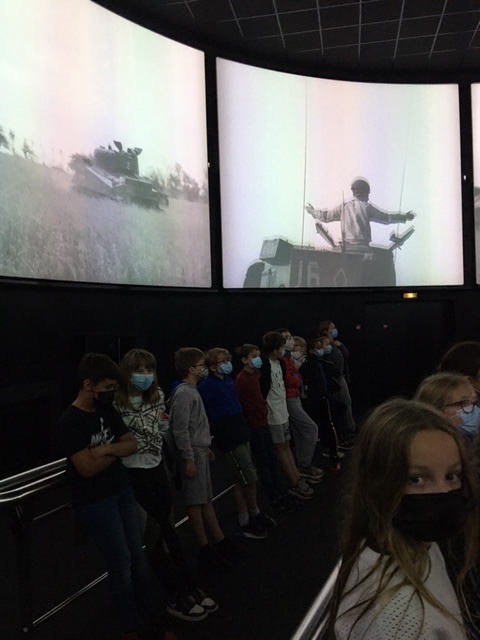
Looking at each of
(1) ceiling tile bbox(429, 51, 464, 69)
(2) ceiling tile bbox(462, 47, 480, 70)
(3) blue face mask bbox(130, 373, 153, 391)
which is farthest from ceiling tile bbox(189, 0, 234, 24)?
(3) blue face mask bbox(130, 373, 153, 391)

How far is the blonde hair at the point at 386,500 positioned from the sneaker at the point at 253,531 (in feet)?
11.2

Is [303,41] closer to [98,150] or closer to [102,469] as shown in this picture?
[98,150]

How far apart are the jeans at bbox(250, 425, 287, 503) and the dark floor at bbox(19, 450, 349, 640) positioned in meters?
0.24

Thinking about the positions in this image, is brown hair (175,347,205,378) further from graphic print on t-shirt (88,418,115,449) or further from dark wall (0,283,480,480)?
dark wall (0,283,480,480)

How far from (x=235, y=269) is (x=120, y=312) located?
2.64 m

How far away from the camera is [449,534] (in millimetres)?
1210

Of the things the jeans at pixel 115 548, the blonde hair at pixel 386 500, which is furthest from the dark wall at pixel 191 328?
the blonde hair at pixel 386 500

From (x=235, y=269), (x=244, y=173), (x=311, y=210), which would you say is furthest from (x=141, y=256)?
(x=311, y=210)

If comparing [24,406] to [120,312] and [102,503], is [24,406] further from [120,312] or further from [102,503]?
[102,503]

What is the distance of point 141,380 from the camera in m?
3.30

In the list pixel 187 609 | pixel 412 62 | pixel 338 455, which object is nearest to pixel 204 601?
pixel 187 609

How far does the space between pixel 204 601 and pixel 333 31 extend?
28.7 ft

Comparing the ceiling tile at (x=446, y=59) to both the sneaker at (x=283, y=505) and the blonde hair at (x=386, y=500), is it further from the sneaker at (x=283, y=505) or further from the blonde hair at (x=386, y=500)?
the blonde hair at (x=386, y=500)

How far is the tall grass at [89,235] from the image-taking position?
5711 millimetres
